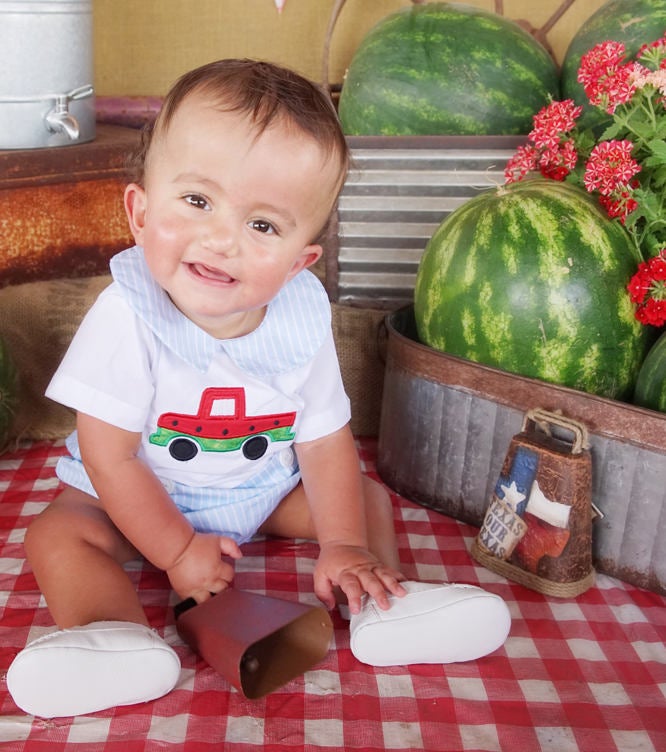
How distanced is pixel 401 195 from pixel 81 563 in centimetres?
113

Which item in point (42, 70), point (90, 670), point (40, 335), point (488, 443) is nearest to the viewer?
point (90, 670)

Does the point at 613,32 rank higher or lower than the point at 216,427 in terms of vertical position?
higher

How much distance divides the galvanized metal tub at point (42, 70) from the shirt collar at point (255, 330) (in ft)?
2.62

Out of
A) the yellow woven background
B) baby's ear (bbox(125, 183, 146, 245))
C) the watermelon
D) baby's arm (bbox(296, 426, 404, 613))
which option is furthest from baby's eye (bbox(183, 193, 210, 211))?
the yellow woven background

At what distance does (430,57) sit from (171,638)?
148 centimetres

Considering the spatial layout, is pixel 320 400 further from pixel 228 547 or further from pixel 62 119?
pixel 62 119

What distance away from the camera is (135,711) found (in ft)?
4.33

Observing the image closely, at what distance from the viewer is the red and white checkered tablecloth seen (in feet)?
4.24

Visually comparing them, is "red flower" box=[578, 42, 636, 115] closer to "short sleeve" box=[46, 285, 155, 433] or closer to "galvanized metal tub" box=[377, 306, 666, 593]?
"galvanized metal tub" box=[377, 306, 666, 593]

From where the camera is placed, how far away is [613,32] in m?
2.22

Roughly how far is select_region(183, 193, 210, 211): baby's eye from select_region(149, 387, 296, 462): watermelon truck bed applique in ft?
1.02

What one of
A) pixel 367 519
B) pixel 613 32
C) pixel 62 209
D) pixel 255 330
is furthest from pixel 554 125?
pixel 62 209

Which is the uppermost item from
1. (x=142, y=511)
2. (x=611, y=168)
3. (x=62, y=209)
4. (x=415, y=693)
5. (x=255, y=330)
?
(x=611, y=168)

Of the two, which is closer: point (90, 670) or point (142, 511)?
point (90, 670)
